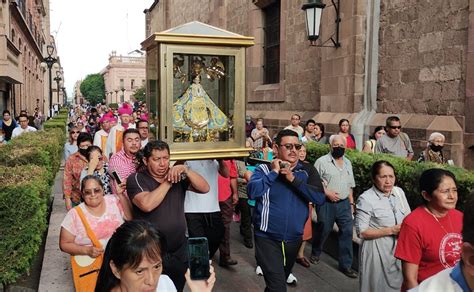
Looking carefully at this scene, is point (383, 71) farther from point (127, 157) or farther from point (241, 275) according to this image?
point (127, 157)

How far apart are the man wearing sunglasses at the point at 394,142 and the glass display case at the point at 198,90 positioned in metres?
4.04

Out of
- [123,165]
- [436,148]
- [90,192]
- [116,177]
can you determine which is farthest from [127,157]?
[436,148]

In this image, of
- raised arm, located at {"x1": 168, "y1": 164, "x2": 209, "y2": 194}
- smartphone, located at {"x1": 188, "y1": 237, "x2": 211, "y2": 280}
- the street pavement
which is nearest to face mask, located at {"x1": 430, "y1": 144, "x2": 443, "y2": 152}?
the street pavement

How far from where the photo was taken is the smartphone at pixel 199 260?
2738 millimetres

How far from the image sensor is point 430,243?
3387mm

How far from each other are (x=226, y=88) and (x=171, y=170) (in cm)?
132

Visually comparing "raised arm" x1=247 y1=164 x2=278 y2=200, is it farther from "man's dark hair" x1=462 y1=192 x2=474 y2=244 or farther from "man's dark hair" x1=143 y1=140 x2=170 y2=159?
"man's dark hair" x1=462 y1=192 x2=474 y2=244

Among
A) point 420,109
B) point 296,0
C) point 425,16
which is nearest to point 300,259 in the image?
point 420,109

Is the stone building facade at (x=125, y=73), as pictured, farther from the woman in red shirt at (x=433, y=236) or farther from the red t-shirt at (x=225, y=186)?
the woman in red shirt at (x=433, y=236)

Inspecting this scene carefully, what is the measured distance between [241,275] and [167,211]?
252 cm

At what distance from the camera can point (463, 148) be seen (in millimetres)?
8742

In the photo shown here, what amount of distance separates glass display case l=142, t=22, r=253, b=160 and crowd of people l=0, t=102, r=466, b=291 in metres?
0.34

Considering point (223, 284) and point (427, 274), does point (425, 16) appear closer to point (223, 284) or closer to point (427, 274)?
point (223, 284)

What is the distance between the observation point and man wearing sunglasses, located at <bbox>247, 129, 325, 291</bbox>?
170 inches
